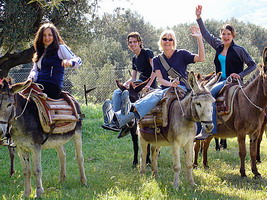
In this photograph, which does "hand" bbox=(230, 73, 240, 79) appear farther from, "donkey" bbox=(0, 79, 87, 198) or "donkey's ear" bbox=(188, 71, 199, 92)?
"donkey" bbox=(0, 79, 87, 198)

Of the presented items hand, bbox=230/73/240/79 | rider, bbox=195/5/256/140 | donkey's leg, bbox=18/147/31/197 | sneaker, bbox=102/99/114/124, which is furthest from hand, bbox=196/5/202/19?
donkey's leg, bbox=18/147/31/197

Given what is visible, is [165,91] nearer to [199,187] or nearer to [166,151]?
[199,187]

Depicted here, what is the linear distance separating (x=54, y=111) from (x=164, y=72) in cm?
206

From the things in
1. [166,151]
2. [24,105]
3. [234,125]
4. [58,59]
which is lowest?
[166,151]

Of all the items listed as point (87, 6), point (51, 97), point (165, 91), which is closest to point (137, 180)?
point (165, 91)

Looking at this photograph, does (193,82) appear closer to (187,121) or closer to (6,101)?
(187,121)

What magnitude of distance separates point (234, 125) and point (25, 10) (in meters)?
7.94

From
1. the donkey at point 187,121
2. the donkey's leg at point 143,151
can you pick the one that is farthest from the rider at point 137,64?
the donkey at point 187,121

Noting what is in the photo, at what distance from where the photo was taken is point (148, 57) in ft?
26.2

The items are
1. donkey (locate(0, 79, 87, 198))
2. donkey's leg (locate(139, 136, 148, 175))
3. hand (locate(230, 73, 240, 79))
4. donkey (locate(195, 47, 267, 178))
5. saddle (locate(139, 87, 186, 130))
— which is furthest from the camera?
hand (locate(230, 73, 240, 79))

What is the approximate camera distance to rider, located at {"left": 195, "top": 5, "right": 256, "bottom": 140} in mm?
7279

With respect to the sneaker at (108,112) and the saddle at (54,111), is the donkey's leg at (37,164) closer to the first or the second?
the saddle at (54,111)

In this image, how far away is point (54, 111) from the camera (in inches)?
230

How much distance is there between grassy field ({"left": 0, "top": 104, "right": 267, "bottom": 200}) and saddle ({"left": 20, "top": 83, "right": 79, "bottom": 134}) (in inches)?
40.1
